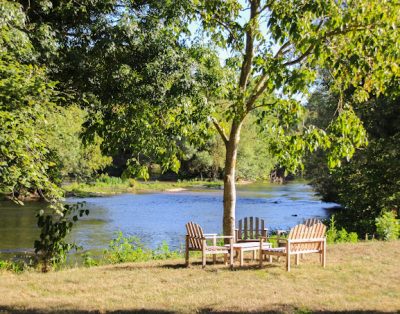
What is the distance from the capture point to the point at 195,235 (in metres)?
10.5

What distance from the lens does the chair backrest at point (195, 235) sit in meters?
10.4

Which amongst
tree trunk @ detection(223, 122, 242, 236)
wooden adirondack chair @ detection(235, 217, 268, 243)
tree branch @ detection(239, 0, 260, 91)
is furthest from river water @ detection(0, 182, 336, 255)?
tree branch @ detection(239, 0, 260, 91)

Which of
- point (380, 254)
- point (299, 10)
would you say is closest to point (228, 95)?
point (299, 10)

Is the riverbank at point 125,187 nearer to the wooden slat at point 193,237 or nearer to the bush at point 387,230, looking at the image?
the bush at point 387,230

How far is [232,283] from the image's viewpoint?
28.5 feet

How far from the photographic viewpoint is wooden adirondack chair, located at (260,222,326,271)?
1010 cm

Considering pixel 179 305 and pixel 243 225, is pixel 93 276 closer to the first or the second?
pixel 179 305

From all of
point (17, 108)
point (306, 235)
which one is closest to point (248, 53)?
point (306, 235)

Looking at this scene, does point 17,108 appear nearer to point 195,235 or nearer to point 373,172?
point 195,235

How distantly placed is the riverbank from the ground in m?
29.2

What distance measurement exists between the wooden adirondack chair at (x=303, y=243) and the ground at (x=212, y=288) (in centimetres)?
31

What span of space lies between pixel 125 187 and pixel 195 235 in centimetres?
3871

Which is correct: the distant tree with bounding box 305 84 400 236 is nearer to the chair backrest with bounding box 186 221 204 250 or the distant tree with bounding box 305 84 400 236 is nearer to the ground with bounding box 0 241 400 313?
the ground with bounding box 0 241 400 313

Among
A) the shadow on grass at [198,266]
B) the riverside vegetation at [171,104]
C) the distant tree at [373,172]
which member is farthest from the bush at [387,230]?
the shadow on grass at [198,266]
